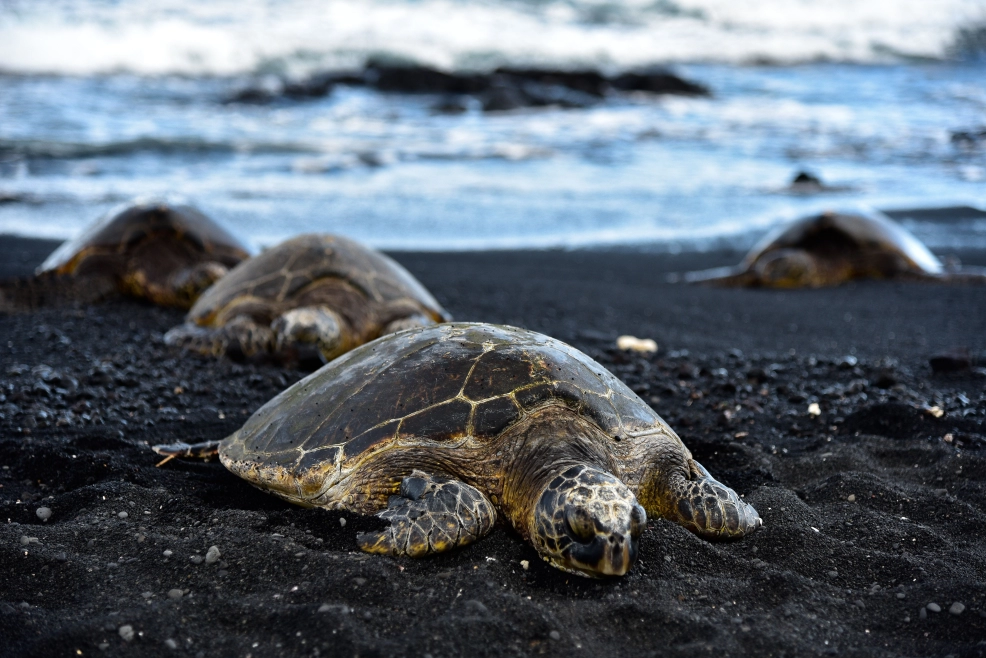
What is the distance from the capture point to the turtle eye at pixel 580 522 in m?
2.44

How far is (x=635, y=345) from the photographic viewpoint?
221 inches

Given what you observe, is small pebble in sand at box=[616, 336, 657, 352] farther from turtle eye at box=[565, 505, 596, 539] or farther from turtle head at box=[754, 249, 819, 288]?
turtle eye at box=[565, 505, 596, 539]

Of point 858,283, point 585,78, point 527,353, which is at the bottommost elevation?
point 858,283

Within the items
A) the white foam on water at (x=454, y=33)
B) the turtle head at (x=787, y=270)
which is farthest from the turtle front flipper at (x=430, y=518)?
the white foam on water at (x=454, y=33)

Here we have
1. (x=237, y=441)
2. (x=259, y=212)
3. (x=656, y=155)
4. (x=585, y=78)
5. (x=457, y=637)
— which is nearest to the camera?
(x=457, y=637)

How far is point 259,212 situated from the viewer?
1033 cm

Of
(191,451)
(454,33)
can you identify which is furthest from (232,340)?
(454,33)

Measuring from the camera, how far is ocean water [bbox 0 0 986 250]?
424 inches

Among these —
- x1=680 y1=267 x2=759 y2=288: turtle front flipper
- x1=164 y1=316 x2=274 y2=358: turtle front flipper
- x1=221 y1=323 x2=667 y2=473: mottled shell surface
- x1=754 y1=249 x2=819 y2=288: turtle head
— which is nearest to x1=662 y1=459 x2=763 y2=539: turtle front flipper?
x1=221 y1=323 x2=667 y2=473: mottled shell surface

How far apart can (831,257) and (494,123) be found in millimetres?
12182

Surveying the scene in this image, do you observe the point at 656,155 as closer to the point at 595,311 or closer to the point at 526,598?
the point at 595,311

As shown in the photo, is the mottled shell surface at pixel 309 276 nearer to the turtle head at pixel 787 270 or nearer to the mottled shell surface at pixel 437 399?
the mottled shell surface at pixel 437 399

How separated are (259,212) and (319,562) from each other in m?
8.41

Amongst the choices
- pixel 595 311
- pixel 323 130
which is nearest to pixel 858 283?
pixel 595 311
